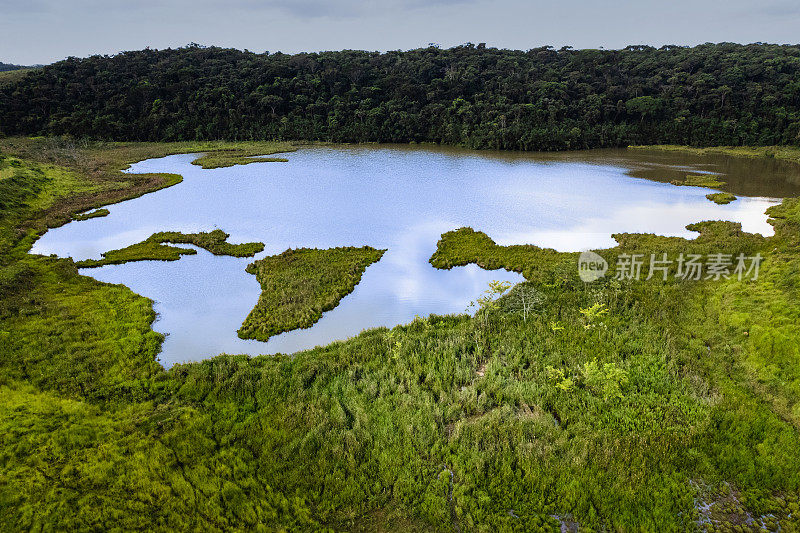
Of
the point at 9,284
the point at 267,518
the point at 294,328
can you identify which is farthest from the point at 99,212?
the point at 267,518

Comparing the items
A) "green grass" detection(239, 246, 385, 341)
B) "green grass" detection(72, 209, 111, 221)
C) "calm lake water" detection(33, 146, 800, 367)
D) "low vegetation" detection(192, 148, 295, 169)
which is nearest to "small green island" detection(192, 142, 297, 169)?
"low vegetation" detection(192, 148, 295, 169)

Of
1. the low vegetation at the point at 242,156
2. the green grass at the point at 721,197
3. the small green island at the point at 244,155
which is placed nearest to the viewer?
the green grass at the point at 721,197

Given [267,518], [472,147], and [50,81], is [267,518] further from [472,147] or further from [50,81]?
[50,81]

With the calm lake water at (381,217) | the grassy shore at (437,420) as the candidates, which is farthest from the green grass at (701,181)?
the grassy shore at (437,420)

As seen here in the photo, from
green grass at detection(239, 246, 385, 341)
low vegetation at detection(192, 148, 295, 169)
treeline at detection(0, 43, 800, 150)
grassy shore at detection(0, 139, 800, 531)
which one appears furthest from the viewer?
treeline at detection(0, 43, 800, 150)

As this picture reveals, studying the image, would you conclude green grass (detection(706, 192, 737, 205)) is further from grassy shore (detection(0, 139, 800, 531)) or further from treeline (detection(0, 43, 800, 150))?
treeline (detection(0, 43, 800, 150))

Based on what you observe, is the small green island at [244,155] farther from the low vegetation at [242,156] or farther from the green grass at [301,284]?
the green grass at [301,284]
